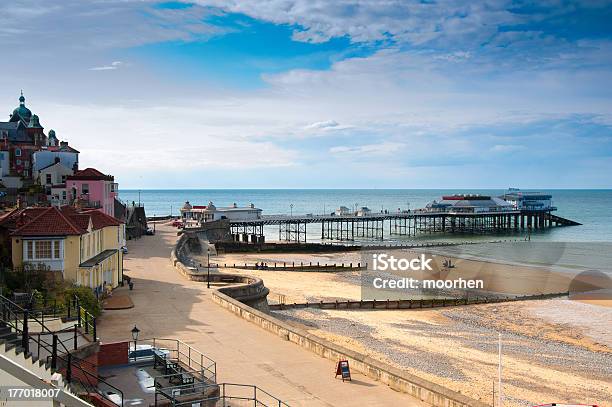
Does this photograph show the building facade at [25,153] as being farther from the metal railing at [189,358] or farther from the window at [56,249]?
the metal railing at [189,358]

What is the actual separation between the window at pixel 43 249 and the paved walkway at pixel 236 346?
12.1 feet

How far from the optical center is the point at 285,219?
105125 millimetres

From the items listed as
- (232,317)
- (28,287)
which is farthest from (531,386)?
(28,287)

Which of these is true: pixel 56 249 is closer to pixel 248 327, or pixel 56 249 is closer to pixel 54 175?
pixel 248 327

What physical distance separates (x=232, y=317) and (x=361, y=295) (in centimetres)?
2310

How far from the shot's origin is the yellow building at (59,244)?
1028 inches

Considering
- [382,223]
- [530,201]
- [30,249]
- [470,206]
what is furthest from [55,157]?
[530,201]

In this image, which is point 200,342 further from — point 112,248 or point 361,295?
point 361,295

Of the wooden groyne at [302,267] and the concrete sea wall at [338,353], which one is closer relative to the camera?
the concrete sea wall at [338,353]

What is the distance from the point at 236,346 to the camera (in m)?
21.3

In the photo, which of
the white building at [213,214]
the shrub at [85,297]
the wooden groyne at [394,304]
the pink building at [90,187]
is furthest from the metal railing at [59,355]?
the white building at [213,214]

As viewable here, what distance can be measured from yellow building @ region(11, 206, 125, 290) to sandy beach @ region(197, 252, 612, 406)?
11964mm

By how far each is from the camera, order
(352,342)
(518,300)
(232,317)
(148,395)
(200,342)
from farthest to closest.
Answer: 1. (518,300)
2. (352,342)
3. (232,317)
4. (200,342)
5. (148,395)

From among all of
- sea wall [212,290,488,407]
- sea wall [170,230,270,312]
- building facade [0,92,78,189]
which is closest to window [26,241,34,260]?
sea wall [170,230,270,312]
